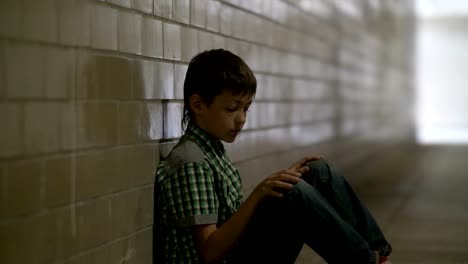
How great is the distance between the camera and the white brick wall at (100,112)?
196 cm

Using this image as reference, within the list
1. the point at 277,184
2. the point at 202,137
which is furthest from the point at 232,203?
the point at 277,184

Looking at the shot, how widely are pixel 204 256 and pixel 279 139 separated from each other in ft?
7.70

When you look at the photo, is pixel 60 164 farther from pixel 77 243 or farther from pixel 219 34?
pixel 219 34

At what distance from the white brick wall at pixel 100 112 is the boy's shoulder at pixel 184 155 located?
83mm

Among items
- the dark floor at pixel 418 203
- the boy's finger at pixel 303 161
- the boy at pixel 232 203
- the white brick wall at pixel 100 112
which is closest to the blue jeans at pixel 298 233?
the boy at pixel 232 203

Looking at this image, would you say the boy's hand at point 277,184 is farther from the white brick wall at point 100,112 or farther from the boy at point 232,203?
the white brick wall at point 100,112

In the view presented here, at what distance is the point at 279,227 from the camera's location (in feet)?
8.50

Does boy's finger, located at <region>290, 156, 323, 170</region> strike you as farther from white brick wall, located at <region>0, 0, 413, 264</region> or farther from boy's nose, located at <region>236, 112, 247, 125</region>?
white brick wall, located at <region>0, 0, 413, 264</region>

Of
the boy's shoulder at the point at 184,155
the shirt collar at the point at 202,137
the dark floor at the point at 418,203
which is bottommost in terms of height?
the dark floor at the point at 418,203

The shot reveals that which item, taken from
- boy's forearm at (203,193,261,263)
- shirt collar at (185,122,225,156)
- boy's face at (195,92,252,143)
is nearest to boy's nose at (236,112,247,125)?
boy's face at (195,92,252,143)

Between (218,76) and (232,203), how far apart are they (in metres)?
0.43

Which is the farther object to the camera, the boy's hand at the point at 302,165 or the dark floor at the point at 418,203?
the dark floor at the point at 418,203

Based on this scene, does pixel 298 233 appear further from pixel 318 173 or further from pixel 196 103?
pixel 196 103

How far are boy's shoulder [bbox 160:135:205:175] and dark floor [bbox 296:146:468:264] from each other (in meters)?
1.33
